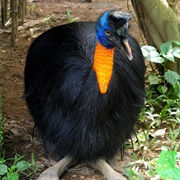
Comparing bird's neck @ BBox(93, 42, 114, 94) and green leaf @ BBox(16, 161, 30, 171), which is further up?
bird's neck @ BBox(93, 42, 114, 94)

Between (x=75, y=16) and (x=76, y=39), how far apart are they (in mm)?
2406

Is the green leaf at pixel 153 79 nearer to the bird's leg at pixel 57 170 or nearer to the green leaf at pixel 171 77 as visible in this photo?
the green leaf at pixel 171 77

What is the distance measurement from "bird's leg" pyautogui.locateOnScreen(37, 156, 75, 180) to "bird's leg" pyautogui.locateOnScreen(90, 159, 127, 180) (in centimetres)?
14

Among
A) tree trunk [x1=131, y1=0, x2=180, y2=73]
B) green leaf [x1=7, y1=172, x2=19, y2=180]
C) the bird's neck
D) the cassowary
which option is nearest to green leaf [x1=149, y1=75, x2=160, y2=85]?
tree trunk [x1=131, y1=0, x2=180, y2=73]

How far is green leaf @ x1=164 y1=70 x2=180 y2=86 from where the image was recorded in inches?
139

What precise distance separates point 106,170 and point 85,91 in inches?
23.5

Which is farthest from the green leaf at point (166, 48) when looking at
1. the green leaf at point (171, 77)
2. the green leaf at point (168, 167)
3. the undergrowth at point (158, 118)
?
the green leaf at point (168, 167)

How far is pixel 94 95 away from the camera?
267cm

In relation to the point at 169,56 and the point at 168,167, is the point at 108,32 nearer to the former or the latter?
the point at 168,167

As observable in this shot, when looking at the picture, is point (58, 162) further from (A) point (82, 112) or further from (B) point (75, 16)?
(B) point (75, 16)

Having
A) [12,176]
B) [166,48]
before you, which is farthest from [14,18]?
[12,176]

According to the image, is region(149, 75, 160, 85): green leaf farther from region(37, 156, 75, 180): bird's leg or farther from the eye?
the eye

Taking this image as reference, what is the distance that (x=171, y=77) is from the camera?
3537 mm

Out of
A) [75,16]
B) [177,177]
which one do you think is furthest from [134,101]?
[75,16]
